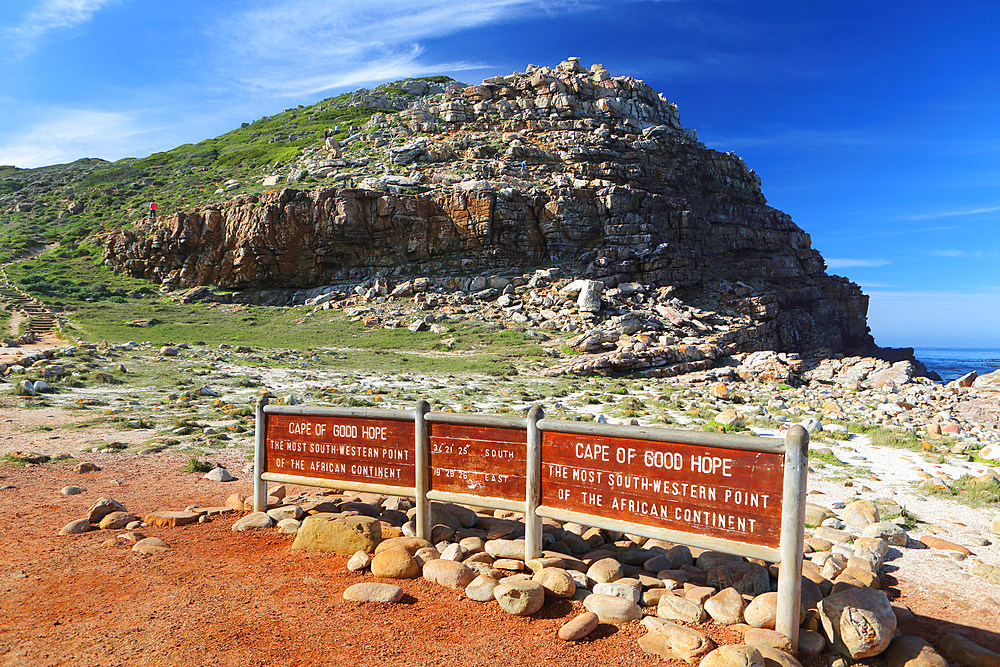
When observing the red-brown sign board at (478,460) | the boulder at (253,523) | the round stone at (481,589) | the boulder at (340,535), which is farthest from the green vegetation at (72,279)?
the round stone at (481,589)

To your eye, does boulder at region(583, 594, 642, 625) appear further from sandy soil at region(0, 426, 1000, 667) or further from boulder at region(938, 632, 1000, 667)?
boulder at region(938, 632, 1000, 667)

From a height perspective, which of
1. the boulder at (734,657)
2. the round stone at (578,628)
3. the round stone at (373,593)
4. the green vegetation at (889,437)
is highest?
the boulder at (734,657)

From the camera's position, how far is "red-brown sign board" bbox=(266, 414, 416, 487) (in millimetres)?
5699

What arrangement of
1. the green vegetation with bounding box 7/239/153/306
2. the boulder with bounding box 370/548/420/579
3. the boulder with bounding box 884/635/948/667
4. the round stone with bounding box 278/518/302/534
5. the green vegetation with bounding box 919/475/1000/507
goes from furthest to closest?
the green vegetation with bounding box 7/239/153/306 → the green vegetation with bounding box 919/475/1000/507 → the round stone with bounding box 278/518/302/534 → the boulder with bounding box 370/548/420/579 → the boulder with bounding box 884/635/948/667

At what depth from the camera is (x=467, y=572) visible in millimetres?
4695

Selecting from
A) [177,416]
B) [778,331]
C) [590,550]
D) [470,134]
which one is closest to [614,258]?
[778,331]

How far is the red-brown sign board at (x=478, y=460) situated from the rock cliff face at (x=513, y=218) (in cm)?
3848

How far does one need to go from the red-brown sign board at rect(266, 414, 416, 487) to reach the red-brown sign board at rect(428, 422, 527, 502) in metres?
0.35

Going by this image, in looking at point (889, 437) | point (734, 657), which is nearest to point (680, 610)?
point (734, 657)

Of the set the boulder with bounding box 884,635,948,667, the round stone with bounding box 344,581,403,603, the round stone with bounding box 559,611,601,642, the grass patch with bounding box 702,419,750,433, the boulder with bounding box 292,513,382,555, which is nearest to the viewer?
Result: the boulder with bounding box 884,635,948,667

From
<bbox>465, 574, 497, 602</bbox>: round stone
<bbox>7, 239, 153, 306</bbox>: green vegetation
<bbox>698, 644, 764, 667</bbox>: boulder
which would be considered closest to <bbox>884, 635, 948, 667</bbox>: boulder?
<bbox>698, 644, 764, 667</bbox>: boulder

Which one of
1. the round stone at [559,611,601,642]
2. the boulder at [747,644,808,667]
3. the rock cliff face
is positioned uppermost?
the rock cliff face

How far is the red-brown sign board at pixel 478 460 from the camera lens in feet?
16.7

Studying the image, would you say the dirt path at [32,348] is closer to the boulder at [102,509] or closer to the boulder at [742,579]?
the boulder at [102,509]
